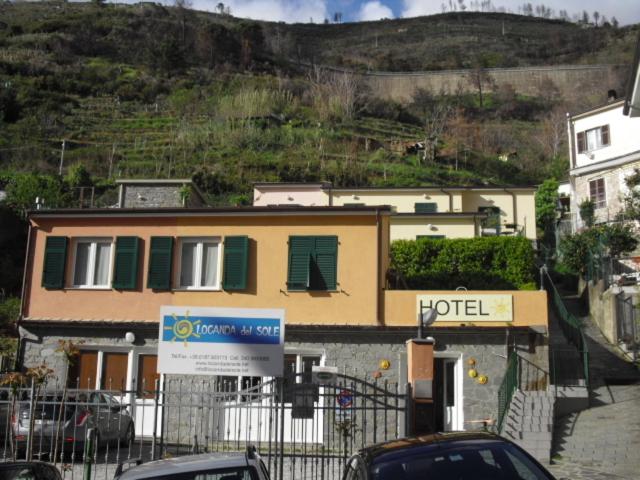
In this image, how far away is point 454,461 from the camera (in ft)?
20.8

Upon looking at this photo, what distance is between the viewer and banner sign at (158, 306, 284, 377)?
424 inches

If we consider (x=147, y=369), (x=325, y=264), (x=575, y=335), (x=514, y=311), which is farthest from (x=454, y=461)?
(x=575, y=335)

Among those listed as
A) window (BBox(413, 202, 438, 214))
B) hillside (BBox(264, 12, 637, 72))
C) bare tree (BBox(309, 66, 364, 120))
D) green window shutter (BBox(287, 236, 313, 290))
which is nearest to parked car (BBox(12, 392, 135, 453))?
green window shutter (BBox(287, 236, 313, 290))

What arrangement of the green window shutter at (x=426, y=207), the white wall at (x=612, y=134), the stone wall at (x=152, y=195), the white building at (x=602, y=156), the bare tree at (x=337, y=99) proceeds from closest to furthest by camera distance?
1. the stone wall at (x=152, y=195)
2. the green window shutter at (x=426, y=207)
3. the white building at (x=602, y=156)
4. the white wall at (x=612, y=134)
5. the bare tree at (x=337, y=99)

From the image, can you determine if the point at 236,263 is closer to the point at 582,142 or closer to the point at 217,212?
the point at 217,212

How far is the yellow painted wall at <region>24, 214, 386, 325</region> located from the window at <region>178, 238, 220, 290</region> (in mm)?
249

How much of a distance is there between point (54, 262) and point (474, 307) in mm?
11244

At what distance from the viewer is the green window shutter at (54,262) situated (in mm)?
19469

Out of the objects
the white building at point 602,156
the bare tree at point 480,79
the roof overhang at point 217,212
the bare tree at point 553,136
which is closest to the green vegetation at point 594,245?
the white building at point 602,156

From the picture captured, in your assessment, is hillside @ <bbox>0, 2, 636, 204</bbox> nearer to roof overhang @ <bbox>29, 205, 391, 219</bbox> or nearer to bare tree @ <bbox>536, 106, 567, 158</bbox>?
bare tree @ <bbox>536, 106, 567, 158</bbox>

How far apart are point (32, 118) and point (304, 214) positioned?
50.6m

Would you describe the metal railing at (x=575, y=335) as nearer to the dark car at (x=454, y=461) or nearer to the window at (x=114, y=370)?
the window at (x=114, y=370)

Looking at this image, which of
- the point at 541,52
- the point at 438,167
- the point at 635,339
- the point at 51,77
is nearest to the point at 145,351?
the point at 635,339

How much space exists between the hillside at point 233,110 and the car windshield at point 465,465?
33758mm
